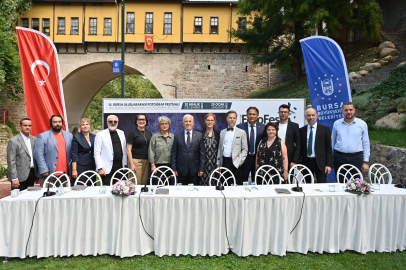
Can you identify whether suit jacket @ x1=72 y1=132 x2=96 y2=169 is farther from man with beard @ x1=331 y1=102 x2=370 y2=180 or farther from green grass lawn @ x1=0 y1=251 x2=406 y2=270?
man with beard @ x1=331 y1=102 x2=370 y2=180

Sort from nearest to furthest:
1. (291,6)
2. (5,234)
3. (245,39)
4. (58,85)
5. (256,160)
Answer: (5,234), (256,160), (58,85), (291,6), (245,39)

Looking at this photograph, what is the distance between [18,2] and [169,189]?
19197 millimetres

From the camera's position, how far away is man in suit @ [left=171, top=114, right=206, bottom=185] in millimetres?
4125

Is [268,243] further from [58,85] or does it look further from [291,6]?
[291,6]

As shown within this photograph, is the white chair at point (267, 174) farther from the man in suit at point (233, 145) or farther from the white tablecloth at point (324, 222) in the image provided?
the white tablecloth at point (324, 222)

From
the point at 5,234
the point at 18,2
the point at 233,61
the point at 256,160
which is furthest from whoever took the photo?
the point at 233,61

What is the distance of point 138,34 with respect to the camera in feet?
56.6

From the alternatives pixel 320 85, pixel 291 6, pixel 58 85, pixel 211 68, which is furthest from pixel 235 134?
pixel 211 68

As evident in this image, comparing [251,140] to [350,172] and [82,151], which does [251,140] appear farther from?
[82,151]

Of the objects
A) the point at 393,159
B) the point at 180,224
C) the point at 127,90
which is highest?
the point at 127,90

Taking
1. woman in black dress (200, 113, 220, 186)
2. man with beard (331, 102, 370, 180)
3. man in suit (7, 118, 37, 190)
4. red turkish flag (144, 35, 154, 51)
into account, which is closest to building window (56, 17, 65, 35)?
red turkish flag (144, 35, 154, 51)

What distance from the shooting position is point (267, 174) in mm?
4031

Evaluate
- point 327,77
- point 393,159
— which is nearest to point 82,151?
point 327,77

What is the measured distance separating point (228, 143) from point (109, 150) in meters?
1.89
